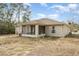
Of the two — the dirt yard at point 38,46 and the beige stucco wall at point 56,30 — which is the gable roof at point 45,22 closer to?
the beige stucco wall at point 56,30

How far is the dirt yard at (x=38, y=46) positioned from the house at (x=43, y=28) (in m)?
0.06

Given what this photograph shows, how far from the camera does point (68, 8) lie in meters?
2.69

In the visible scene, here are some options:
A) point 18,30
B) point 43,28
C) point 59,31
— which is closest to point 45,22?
point 43,28

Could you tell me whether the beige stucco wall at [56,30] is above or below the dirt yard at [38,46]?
above

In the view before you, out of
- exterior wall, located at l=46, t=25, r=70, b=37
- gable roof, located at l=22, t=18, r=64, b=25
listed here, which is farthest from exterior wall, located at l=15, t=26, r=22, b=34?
exterior wall, located at l=46, t=25, r=70, b=37

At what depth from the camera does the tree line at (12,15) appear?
2.71m

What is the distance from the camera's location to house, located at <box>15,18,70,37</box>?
2697 mm

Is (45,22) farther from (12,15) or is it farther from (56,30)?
(12,15)

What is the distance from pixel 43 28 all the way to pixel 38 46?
21cm

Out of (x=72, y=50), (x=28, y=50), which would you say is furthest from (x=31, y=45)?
(x=72, y=50)

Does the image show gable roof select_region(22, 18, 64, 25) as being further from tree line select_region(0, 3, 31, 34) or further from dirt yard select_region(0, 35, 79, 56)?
dirt yard select_region(0, 35, 79, 56)

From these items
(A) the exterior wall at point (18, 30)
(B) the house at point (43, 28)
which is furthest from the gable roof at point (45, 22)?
(A) the exterior wall at point (18, 30)

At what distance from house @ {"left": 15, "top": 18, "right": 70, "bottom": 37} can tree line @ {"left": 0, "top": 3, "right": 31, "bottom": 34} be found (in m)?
0.07

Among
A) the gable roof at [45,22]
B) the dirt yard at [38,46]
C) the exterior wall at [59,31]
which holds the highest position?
the gable roof at [45,22]
